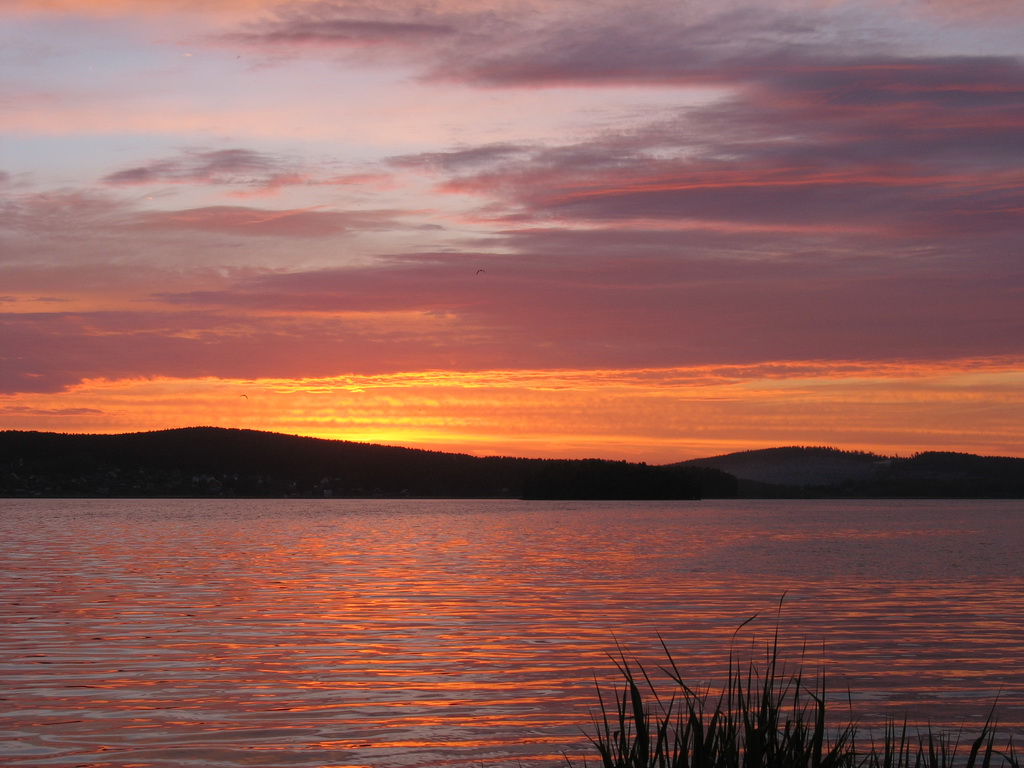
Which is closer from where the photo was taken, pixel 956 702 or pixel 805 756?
pixel 805 756

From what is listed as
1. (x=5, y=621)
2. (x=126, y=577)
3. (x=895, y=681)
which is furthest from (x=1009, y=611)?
(x=126, y=577)

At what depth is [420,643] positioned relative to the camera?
82.1 feet

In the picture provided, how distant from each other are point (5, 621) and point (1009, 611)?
26.8m

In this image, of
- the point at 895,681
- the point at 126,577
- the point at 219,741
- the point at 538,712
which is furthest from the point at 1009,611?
the point at 126,577

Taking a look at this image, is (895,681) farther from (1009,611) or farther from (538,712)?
(1009,611)

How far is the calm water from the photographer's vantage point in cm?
1612

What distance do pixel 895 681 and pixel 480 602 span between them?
15420mm

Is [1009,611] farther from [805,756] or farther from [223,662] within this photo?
[805,756]

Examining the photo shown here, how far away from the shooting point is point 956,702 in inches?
734

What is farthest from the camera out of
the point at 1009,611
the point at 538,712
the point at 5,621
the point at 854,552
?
the point at 854,552

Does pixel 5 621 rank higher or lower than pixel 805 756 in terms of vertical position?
lower

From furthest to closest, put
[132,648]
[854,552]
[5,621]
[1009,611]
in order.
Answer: [854,552] → [1009,611] → [5,621] → [132,648]

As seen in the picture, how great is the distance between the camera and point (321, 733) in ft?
53.3

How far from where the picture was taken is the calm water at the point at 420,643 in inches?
635
